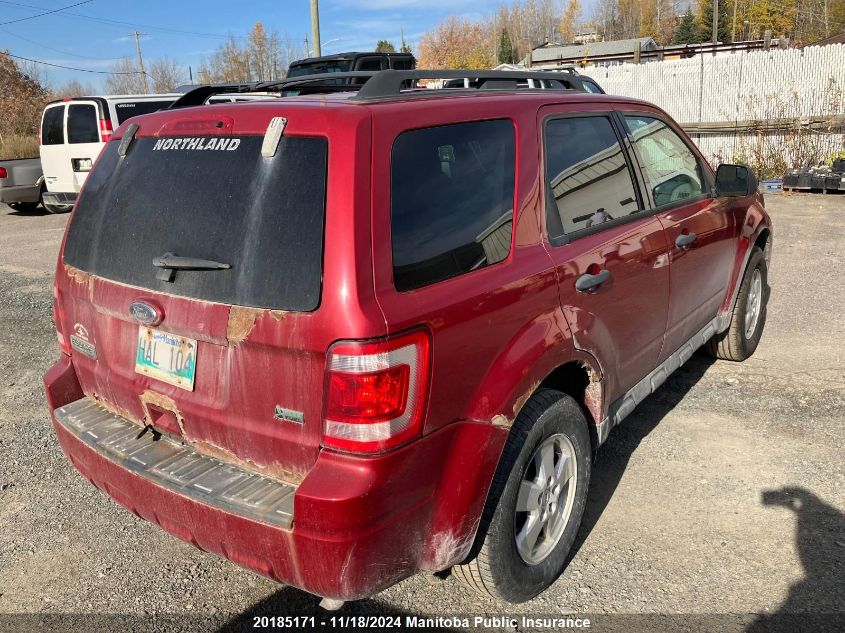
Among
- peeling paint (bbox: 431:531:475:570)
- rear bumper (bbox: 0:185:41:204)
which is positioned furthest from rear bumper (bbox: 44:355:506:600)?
rear bumper (bbox: 0:185:41:204)

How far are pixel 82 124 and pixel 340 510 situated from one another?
12480 millimetres

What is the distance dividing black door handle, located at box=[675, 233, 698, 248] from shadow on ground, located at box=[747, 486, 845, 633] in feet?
4.30

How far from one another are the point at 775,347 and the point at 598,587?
11.0 ft

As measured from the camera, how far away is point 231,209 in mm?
2242

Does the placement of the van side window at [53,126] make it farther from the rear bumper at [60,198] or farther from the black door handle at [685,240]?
the black door handle at [685,240]

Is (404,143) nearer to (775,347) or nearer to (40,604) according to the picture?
(40,604)

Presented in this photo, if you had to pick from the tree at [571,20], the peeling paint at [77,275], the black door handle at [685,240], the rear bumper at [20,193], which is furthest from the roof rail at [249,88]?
the tree at [571,20]

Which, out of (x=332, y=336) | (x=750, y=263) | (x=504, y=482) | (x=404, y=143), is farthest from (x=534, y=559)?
(x=750, y=263)

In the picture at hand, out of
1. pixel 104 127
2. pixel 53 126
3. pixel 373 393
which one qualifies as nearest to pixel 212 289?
pixel 373 393

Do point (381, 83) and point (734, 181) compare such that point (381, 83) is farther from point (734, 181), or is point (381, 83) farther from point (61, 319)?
point (734, 181)

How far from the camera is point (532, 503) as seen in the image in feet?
8.80

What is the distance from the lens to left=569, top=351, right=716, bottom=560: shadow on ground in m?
3.36

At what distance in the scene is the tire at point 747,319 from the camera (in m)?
4.82

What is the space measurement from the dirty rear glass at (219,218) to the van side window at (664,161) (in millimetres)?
2100
